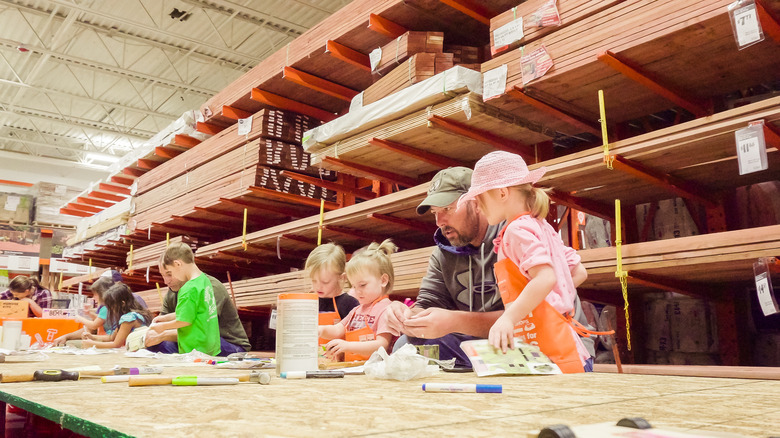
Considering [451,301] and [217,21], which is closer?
[451,301]

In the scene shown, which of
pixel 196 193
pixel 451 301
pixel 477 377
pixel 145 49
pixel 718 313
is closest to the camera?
pixel 477 377

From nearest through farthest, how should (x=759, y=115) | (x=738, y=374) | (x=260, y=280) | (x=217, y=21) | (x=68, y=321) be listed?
1. (x=738, y=374)
2. (x=759, y=115)
3. (x=260, y=280)
4. (x=68, y=321)
5. (x=217, y=21)

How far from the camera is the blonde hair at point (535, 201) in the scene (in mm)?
2586

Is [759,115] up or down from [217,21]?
down

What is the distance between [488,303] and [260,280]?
4.39 m

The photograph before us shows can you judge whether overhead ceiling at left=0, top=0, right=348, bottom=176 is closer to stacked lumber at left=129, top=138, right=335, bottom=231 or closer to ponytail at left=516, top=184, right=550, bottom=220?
stacked lumber at left=129, top=138, right=335, bottom=231

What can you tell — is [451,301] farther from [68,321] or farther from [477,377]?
[68,321]

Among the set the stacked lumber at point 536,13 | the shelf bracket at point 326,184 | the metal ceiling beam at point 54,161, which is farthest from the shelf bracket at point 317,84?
the metal ceiling beam at point 54,161

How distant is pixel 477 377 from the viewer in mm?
1811

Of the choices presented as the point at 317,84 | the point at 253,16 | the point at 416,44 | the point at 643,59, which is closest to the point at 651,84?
the point at 643,59

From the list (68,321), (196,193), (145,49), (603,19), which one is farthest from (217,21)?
(603,19)

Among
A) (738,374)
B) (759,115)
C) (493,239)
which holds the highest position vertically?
(759,115)

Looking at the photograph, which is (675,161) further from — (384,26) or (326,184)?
(326,184)

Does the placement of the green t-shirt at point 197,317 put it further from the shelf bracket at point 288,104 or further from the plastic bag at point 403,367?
the plastic bag at point 403,367
